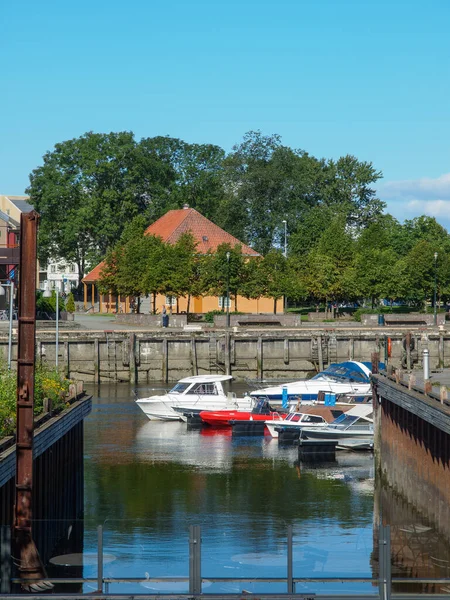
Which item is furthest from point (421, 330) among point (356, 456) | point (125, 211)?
point (125, 211)

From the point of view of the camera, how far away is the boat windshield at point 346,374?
64188 mm

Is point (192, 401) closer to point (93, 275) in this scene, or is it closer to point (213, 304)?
point (213, 304)

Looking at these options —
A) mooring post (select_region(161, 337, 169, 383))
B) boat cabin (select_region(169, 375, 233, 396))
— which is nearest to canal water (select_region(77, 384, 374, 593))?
boat cabin (select_region(169, 375, 233, 396))

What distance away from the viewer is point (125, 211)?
130 metres

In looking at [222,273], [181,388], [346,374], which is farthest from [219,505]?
[222,273]

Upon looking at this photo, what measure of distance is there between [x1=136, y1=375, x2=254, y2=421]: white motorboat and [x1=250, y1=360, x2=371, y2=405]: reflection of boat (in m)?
2.00

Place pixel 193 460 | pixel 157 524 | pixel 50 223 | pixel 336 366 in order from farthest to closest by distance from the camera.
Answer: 1. pixel 50 223
2. pixel 336 366
3. pixel 193 460
4. pixel 157 524

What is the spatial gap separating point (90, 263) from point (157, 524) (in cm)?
9650

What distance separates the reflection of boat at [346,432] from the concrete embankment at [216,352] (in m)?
28.8

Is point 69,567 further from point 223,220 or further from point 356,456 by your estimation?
point 223,220

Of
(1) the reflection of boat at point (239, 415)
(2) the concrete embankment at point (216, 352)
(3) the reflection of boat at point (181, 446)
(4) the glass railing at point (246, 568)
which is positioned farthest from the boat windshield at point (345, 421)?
(2) the concrete embankment at point (216, 352)

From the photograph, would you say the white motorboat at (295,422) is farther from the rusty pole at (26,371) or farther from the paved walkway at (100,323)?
Answer: the paved walkway at (100,323)

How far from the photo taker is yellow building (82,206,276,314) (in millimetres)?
112438

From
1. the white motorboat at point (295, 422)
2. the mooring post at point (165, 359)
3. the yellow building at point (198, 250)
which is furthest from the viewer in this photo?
the yellow building at point (198, 250)
